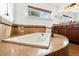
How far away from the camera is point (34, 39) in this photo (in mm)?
1316

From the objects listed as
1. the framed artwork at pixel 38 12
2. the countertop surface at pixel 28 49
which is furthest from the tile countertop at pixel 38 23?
the countertop surface at pixel 28 49

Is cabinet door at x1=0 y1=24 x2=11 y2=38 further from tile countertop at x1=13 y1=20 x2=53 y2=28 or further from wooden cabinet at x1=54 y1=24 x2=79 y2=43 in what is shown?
wooden cabinet at x1=54 y1=24 x2=79 y2=43

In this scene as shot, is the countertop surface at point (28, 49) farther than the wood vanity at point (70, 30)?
No

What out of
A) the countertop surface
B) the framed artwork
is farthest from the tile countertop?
the countertop surface

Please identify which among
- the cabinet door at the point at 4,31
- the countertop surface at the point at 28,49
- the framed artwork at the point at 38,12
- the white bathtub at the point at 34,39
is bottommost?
the countertop surface at the point at 28,49

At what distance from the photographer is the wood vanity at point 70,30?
1.24 meters

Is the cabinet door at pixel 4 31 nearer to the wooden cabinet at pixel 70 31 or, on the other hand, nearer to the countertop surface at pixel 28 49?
the countertop surface at pixel 28 49

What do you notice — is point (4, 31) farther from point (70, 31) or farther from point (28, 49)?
point (70, 31)

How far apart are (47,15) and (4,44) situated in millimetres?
532

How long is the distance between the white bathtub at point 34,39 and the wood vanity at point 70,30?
148mm

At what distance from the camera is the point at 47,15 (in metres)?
1.27

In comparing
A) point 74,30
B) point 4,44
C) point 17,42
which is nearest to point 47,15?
point 74,30

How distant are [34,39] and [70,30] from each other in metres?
0.40

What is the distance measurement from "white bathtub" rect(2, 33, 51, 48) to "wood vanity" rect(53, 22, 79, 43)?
0.48 ft
